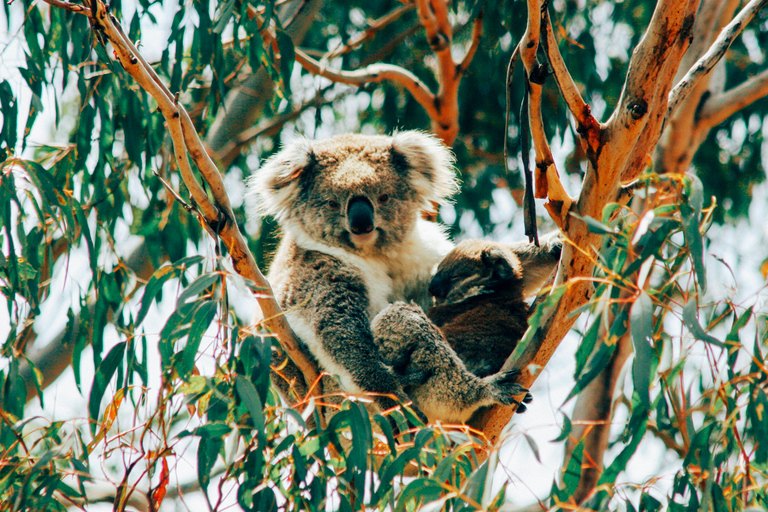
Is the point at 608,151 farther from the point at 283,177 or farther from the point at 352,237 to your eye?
the point at 283,177

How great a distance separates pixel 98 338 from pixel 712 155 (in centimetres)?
464

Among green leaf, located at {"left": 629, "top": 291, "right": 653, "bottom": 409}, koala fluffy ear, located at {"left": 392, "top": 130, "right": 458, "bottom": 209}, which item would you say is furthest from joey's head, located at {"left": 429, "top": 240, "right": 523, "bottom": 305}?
green leaf, located at {"left": 629, "top": 291, "right": 653, "bottom": 409}

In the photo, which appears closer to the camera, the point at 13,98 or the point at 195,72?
the point at 13,98

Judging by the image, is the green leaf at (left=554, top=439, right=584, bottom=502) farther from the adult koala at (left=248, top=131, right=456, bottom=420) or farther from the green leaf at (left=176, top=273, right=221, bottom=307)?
the green leaf at (left=176, top=273, right=221, bottom=307)

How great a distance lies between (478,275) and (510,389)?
668 mm

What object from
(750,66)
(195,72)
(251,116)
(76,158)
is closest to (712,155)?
(750,66)

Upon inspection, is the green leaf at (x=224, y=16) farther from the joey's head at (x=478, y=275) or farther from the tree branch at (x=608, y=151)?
the tree branch at (x=608, y=151)

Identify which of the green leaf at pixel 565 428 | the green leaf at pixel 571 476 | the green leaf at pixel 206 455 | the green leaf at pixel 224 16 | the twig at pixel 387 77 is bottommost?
the green leaf at pixel 206 455

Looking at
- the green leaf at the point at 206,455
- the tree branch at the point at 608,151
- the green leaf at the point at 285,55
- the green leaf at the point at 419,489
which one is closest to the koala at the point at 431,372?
the tree branch at the point at 608,151

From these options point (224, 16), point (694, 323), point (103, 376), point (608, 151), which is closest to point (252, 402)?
point (103, 376)

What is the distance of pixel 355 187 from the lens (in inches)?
109

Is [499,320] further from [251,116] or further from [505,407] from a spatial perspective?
[251,116]

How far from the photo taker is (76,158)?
2975 millimetres

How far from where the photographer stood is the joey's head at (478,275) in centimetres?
260
